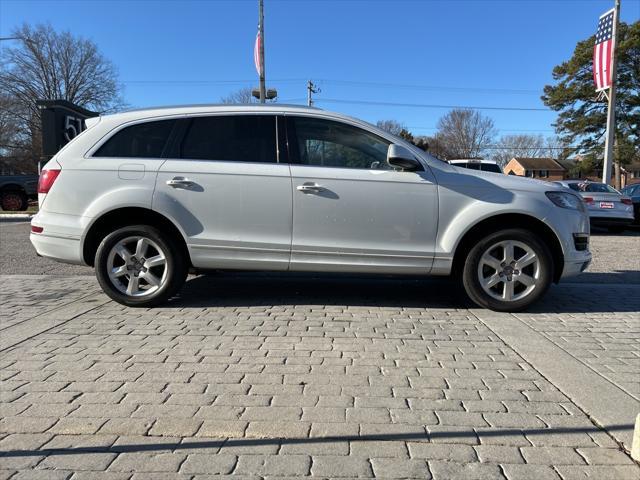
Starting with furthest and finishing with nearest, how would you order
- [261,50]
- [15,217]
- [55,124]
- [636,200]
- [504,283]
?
1. [261,50]
2. [15,217]
3. [636,200]
4. [55,124]
5. [504,283]

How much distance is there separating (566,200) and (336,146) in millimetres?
2420

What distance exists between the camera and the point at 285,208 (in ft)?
16.1

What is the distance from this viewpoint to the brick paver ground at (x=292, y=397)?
2.40m

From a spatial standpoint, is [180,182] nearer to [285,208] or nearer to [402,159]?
[285,208]

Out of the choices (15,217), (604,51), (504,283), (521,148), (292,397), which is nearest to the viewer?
(292,397)

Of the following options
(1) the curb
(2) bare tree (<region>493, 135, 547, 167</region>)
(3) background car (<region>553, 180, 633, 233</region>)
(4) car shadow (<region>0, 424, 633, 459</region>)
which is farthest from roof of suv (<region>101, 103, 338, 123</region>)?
(2) bare tree (<region>493, 135, 547, 167</region>)

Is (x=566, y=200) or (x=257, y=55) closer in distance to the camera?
(x=566, y=200)

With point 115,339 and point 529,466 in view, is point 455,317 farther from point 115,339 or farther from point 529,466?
point 115,339

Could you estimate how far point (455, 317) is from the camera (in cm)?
490

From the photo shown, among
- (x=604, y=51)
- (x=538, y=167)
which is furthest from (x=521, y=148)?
(x=604, y=51)

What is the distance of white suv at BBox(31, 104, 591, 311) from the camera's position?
16.0ft

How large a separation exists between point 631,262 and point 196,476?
8465 millimetres

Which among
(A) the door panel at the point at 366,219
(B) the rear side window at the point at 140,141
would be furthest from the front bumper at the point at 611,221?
(B) the rear side window at the point at 140,141

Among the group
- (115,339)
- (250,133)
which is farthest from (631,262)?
(115,339)
